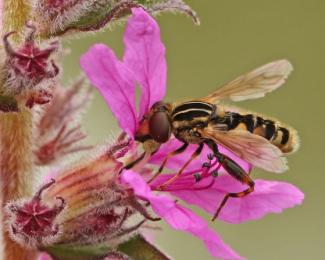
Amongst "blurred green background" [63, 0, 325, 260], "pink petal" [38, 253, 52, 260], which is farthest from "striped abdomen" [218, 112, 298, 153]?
"blurred green background" [63, 0, 325, 260]

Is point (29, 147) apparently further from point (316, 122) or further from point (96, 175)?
point (316, 122)

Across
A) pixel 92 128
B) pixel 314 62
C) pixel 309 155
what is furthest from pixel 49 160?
pixel 314 62

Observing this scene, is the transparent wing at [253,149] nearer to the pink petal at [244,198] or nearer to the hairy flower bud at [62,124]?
the pink petal at [244,198]

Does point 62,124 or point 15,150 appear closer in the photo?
point 15,150

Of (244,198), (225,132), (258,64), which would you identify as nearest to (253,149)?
(225,132)

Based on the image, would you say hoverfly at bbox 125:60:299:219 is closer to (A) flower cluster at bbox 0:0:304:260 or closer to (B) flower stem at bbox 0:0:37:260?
(A) flower cluster at bbox 0:0:304:260

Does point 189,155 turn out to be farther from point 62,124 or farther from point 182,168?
point 62,124
